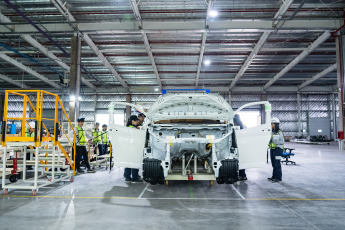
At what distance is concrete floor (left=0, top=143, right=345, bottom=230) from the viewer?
2994mm

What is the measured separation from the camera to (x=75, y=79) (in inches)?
465

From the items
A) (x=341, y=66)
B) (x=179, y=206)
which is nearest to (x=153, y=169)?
(x=179, y=206)

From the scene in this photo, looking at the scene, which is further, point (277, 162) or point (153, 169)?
point (277, 162)

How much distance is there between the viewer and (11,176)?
5.46m

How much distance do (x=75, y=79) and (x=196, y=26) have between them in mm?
6778

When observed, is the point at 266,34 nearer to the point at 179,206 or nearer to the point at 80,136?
the point at 80,136

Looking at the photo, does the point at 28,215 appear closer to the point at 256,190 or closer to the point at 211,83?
the point at 256,190

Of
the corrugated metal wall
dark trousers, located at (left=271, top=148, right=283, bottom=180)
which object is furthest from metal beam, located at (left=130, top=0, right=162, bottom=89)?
dark trousers, located at (left=271, top=148, right=283, bottom=180)

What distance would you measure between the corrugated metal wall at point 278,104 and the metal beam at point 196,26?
12496mm

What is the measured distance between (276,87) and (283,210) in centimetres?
2238

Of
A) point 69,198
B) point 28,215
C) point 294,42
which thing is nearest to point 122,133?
point 69,198

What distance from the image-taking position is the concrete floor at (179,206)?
118 inches

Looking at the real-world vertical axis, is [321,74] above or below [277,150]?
above

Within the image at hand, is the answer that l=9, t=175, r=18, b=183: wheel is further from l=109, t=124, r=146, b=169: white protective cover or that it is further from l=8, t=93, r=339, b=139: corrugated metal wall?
l=8, t=93, r=339, b=139: corrugated metal wall
